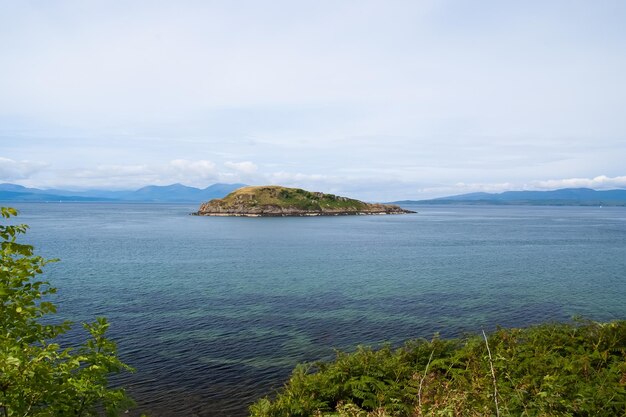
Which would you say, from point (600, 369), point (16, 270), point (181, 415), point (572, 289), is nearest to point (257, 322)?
point (181, 415)

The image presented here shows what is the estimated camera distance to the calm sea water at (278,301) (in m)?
31.3

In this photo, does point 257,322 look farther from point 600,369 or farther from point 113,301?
point 600,369

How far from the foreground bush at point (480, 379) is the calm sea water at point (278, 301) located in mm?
7590

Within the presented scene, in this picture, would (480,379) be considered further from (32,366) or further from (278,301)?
(278,301)

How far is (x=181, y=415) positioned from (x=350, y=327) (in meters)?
20.6

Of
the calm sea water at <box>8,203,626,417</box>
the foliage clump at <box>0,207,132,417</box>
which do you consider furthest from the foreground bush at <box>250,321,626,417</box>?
the foliage clump at <box>0,207,132,417</box>

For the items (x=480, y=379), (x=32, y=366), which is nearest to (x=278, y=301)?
(x=480, y=379)

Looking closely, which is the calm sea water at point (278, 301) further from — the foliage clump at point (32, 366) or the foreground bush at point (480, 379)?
the foliage clump at point (32, 366)

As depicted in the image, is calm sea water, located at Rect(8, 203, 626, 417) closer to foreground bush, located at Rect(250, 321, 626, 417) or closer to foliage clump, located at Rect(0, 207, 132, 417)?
foreground bush, located at Rect(250, 321, 626, 417)

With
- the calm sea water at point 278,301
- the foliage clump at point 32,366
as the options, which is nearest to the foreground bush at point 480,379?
the calm sea water at point 278,301

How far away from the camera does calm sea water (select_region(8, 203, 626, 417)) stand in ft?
103

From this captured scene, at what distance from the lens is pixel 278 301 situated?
5306 centimetres

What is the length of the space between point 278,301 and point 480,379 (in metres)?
36.8

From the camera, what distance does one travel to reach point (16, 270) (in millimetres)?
11055
